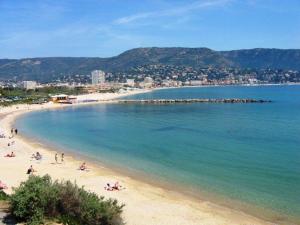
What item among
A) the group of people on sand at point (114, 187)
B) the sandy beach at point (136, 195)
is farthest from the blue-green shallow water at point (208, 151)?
the group of people on sand at point (114, 187)

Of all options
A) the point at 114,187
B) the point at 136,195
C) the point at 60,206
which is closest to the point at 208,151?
the point at 114,187

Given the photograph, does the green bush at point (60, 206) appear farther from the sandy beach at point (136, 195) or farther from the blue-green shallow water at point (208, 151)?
the blue-green shallow water at point (208, 151)

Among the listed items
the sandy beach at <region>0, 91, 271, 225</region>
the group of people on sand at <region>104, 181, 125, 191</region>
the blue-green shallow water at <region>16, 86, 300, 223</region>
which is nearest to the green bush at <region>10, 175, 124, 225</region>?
the sandy beach at <region>0, 91, 271, 225</region>

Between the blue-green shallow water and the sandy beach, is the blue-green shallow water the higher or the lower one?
the lower one

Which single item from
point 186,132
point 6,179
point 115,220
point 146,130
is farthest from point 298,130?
point 115,220

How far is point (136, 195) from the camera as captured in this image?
1016 inches

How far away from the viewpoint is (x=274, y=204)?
24203mm

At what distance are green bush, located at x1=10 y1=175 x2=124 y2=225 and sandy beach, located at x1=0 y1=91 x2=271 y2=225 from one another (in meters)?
3.72

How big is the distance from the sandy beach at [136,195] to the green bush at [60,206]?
146 inches

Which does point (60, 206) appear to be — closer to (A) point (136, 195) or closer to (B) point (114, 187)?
(A) point (136, 195)

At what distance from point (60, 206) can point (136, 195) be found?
28.0 feet

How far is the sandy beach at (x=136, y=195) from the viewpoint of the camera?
2144 centimetres

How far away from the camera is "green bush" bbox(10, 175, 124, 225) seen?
17016mm

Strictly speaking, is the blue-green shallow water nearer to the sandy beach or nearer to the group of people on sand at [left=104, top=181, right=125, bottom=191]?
the sandy beach
